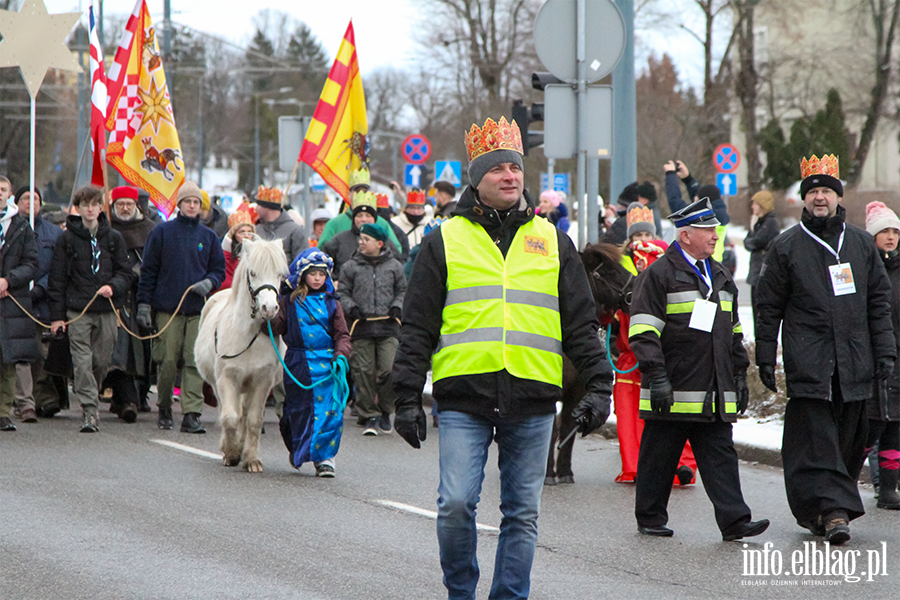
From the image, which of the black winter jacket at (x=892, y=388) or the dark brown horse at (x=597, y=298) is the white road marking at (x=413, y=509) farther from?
the black winter jacket at (x=892, y=388)

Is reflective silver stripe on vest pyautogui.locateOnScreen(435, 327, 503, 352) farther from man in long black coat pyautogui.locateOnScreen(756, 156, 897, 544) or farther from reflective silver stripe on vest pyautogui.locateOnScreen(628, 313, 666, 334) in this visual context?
man in long black coat pyautogui.locateOnScreen(756, 156, 897, 544)

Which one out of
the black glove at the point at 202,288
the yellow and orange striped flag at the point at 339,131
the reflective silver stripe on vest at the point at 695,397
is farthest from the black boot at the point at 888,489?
the yellow and orange striped flag at the point at 339,131

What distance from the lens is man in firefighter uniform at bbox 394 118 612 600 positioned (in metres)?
5.24

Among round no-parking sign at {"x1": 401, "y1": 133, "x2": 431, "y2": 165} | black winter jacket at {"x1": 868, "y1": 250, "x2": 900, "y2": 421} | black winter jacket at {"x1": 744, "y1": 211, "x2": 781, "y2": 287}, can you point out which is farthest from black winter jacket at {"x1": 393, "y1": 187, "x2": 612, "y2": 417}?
round no-parking sign at {"x1": 401, "y1": 133, "x2": 431, "y2": 165}

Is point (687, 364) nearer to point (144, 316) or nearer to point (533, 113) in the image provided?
point (144, 316)

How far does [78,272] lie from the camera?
487 inches

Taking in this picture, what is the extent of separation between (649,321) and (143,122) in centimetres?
906

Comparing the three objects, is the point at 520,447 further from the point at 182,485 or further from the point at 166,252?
the point at 166,252

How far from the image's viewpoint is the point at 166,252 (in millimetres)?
12461

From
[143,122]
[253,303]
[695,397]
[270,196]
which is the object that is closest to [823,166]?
[695,397]

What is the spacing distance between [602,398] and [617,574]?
164 centimetres

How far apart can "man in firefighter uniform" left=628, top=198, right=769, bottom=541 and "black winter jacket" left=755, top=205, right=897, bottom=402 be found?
27 cm

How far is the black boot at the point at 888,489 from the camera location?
28.4 feet

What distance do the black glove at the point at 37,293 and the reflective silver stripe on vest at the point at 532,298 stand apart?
8539mm
